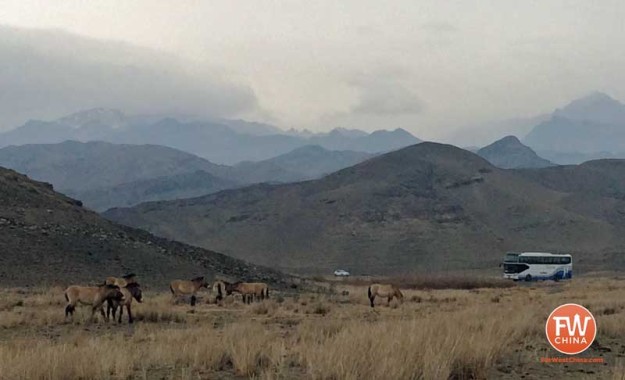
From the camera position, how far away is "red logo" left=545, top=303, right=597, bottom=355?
1092 centimetres

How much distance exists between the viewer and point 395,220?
128750 mm

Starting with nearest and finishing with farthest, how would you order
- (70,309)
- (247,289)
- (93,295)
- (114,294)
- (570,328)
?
(570,328) → (70,309) → (114,294) → (93,295) → (247,289)

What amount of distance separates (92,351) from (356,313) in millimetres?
15617

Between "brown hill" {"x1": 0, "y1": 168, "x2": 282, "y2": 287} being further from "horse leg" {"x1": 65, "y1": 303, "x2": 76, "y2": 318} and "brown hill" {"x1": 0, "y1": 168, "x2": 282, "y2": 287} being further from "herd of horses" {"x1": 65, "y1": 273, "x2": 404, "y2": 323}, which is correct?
"horse leg" {"x1": 65, "y1": 303, "x2": 76, "y2": 318}

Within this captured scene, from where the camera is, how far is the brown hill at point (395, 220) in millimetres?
114812

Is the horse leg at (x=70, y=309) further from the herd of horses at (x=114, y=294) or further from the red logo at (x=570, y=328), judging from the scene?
the red logo at (x=570, y=328)

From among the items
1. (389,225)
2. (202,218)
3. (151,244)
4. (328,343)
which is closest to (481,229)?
(389,225)

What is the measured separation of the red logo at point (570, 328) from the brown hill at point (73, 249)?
120 ft

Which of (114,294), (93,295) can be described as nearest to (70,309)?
(93,295)

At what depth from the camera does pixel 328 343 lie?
502 inches

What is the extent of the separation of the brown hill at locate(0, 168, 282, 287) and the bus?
25369 millimetres

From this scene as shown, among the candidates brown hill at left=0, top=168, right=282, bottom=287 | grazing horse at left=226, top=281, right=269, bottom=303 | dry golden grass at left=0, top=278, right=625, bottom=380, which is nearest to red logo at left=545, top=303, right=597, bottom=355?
dry golden grass at left=0, top=278, right=625, bottom=380

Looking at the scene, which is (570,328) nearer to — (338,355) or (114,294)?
(338,355)

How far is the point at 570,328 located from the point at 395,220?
118 metres
